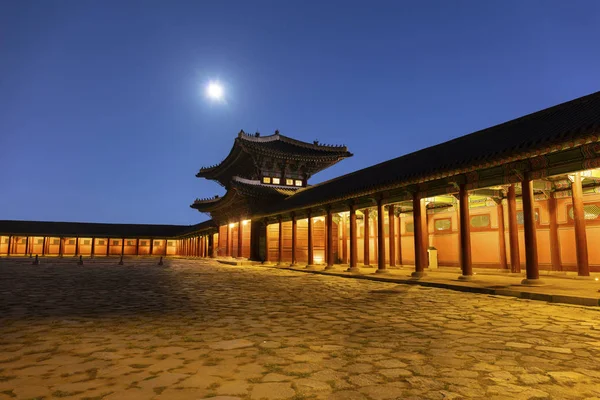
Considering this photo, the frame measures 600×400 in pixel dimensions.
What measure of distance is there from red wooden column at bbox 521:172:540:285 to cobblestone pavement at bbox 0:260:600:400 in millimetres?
3277

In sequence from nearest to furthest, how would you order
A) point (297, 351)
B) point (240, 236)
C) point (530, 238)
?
point (297, 351)
point (530, 238)
point (240, 236)

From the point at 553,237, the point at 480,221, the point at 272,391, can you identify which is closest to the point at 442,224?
the point at 480,221

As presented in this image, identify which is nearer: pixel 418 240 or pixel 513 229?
pixel 418 240

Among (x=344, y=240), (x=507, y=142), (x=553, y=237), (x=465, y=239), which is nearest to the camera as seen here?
(x=507, y=142)

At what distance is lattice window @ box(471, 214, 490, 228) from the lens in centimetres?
1931

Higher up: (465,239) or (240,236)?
A: (240,236)

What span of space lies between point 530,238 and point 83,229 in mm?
55859

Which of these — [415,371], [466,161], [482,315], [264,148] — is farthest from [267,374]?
[264,148]

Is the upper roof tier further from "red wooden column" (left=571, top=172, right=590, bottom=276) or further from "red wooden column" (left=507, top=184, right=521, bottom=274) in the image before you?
"red wooden column" (left=571, top=172, right=590, bottom=276)

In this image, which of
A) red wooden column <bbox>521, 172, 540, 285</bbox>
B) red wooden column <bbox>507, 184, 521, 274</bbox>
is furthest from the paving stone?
red wooden column <bbox>507, 184, 521, 274</bbox>

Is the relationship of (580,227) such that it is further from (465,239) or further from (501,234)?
(501,234)

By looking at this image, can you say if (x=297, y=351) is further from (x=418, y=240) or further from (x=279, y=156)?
(x=279, y=156)

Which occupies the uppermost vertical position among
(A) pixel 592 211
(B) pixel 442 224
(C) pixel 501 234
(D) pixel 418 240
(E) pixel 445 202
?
(E) pixel 445 202

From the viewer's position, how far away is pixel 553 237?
53.3 feet
